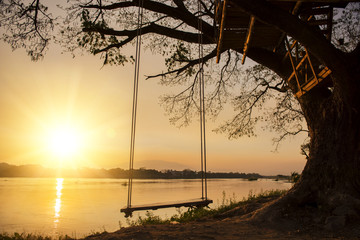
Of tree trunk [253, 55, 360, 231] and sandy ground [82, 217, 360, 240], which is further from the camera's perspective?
tree trunk [253, 55, 360, 231]

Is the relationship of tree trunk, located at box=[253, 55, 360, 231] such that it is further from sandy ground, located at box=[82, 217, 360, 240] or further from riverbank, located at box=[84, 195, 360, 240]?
sandy ground, located at box=[82, 217, 360, 240]

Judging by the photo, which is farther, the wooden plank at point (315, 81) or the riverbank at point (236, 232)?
the wooden plank at point (315, 81)

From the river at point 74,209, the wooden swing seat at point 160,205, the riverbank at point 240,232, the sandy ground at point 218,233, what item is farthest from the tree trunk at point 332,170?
the river at point 74,209

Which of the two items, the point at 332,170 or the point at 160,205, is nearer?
the point at 160,205

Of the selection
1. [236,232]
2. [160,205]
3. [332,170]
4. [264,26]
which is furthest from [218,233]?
[264,26]

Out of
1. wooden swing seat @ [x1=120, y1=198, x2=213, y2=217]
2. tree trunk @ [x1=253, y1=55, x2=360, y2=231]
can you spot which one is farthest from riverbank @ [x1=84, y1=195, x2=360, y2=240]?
wooden swing seat @ [x1=120, y1=198, x2=213, y2=217]

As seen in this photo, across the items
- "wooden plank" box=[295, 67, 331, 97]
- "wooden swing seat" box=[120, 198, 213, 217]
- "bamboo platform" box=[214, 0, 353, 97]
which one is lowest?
"wooden swing seat" box=[120, 198, 213, 217]

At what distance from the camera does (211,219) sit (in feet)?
25.8

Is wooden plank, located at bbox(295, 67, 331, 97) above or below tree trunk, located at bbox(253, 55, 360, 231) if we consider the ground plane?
above

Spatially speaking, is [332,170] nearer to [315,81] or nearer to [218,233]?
[315,81]

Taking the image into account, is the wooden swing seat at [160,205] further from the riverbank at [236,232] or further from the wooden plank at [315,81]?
the wooden plank at [315,81]

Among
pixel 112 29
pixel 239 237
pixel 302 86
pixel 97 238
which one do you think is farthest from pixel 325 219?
Result: pixel 112 29

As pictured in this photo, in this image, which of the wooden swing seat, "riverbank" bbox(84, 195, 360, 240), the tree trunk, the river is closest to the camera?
"riverbank" bbox(84, 195, 360, 240)

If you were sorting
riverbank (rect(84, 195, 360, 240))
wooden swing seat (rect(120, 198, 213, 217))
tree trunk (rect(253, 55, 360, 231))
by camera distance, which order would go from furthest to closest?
tree trunk (rect(253, 55, 360, 231)) < wooden swing seat (rect(120, 198, 213, 217)) < riverbank (rect(84, 195, 360, 240))
